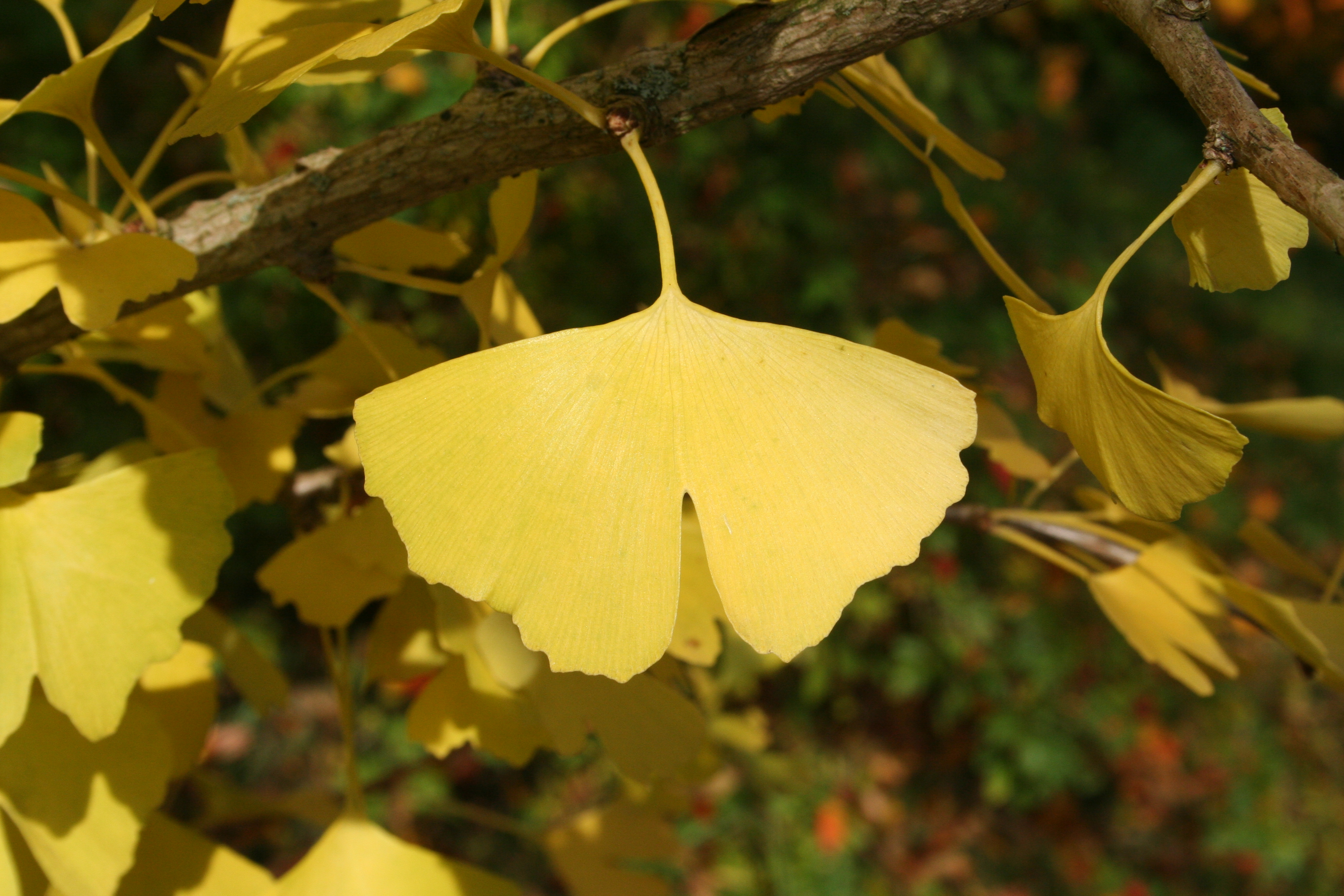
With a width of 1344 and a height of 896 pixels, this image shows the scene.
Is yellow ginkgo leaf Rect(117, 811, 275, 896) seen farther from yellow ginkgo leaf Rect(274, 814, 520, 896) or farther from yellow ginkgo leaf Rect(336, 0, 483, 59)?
yellow ginkgo leaf Rect(336, 0, 483, 59)

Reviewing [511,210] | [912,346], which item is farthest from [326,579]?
[912,346]

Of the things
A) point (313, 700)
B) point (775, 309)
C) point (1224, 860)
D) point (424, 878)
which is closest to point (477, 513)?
point (424, 878)

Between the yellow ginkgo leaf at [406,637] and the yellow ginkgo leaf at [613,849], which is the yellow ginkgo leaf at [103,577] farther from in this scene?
the yellow ginkgo leaf at [613,849]

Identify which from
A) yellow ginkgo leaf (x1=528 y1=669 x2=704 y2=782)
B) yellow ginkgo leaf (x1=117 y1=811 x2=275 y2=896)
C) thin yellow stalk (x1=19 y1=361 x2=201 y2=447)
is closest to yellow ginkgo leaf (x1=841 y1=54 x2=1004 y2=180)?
yellow ginkgo leaf (x1=528 y1=669 x2=704 y2=782)

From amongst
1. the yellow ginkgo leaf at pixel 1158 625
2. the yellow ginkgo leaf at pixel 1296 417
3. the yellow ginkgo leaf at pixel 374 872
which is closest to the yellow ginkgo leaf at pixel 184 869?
the yellow ginkgo leaf at pixel 374 872

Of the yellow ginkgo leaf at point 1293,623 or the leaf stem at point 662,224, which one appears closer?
the leaf stem at point 662,224
